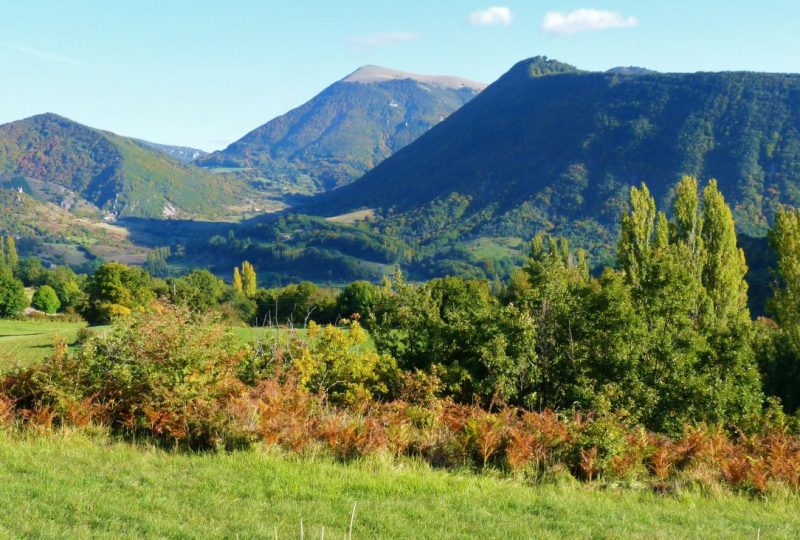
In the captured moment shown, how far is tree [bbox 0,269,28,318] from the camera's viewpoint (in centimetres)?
10100

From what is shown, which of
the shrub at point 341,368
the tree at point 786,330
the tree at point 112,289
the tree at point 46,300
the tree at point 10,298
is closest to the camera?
the shrub at point 341,368

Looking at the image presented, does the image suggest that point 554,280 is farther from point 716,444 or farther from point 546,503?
point 546,503

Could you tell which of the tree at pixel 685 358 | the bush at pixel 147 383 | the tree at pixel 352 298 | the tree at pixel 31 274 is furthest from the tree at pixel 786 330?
the tree at pixel 31 274

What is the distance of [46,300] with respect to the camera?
378 ft

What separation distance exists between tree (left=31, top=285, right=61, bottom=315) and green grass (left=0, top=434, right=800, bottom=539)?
388 ft

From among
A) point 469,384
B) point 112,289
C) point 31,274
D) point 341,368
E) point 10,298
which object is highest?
point 341,368

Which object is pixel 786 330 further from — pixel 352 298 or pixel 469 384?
pixel 352 298

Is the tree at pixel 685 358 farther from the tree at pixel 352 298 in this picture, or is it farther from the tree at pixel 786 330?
the tree at pixel 352 298

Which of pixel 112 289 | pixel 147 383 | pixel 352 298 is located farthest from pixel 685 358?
pixel 112 289

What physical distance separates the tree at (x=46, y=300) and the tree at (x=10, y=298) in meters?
10.8

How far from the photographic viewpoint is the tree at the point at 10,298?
331 ft

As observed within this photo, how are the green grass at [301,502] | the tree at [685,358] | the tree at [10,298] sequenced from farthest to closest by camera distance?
the tree at [10,298] → the tree at [685,358] → the green grass at [301,502]

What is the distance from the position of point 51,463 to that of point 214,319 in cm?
511

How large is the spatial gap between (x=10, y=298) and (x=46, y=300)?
13.8 metres
